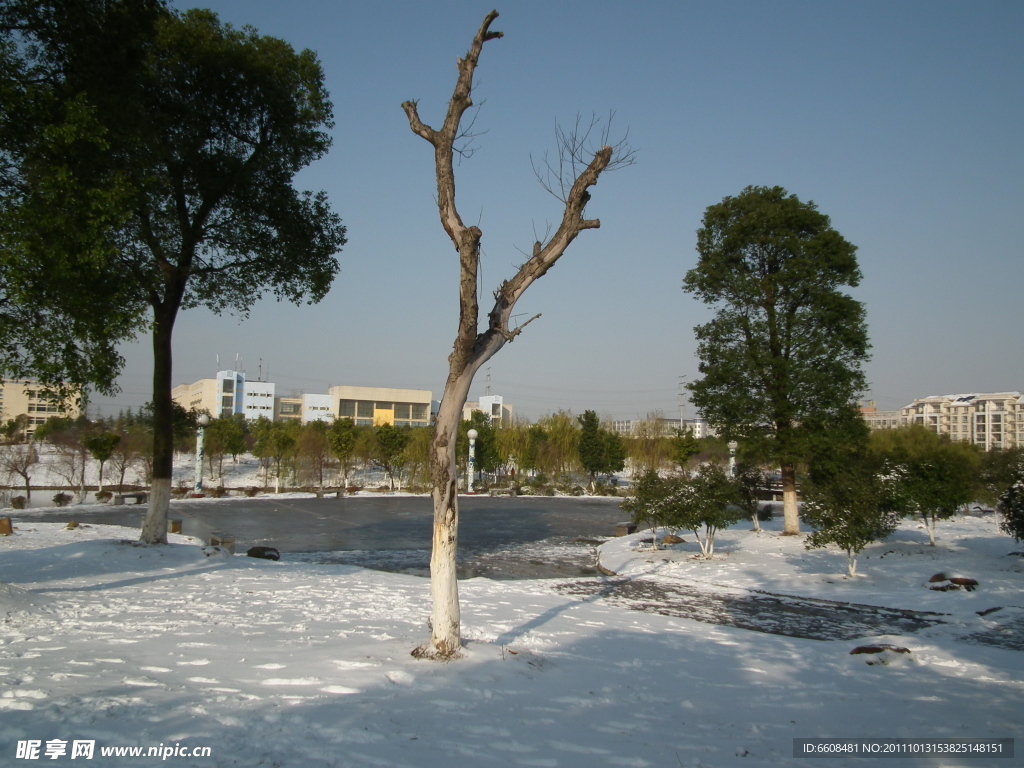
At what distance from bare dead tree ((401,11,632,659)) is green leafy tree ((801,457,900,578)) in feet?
31.7

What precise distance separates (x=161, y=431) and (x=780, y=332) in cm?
1456

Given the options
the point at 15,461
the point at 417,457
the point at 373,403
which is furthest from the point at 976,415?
the point at 15,461

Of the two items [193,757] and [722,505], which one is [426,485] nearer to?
[722,505]

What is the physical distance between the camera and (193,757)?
3287mm

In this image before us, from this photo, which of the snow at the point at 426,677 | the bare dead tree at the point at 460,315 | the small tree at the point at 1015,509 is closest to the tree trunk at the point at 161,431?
the snow at the point at 426,677

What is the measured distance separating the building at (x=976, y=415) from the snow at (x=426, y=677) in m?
115

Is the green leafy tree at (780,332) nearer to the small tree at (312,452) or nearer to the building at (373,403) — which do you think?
the small tree at (312,452)

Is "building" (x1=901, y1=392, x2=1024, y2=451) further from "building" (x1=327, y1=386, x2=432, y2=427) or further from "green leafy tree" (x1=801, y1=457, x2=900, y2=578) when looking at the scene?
"green leafy tree" (x1=801, y1=457, x2=900, y2=578)

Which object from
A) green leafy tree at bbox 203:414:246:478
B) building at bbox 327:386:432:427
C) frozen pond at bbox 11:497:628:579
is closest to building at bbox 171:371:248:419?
building at bbox 327:386:432:427

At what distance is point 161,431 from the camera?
11.4 metres

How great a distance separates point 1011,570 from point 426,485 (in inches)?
1105

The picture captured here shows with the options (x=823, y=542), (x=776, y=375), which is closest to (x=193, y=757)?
(x=823, y=542)

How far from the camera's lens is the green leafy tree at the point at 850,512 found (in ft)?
41.8

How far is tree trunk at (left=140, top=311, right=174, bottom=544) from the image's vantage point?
444 inches
